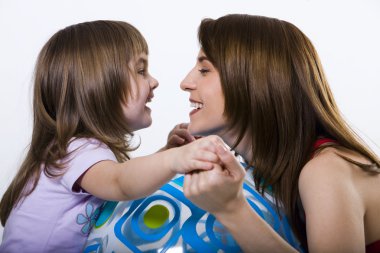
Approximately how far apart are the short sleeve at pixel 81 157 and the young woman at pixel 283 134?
12.2 inches

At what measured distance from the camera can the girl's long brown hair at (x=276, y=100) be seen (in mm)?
1272

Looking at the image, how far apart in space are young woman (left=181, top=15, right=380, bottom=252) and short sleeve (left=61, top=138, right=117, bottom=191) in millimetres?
311

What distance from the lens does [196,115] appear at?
1438mm

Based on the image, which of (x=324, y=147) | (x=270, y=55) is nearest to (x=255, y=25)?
(x=270, y=55)

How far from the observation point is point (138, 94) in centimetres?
154

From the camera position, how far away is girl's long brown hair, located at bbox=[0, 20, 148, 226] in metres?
1.40

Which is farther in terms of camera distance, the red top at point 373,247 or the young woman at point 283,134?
the red top at point 373,247

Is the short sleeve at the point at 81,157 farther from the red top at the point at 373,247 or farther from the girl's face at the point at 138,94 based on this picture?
the red top at the point at 373,247

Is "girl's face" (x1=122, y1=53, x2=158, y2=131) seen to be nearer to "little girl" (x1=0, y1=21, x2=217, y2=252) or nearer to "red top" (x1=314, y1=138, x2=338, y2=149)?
"little girl" (x1=0, y1=21, x2=217, y2=252)

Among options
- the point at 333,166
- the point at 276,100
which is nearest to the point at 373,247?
the point at 333,166

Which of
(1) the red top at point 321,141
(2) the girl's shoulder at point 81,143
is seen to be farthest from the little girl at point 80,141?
(1) the red top at point 321,141

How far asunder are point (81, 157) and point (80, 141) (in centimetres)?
8

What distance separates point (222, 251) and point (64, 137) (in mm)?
578

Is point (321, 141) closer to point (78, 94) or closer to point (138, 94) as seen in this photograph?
point (138, 94)
